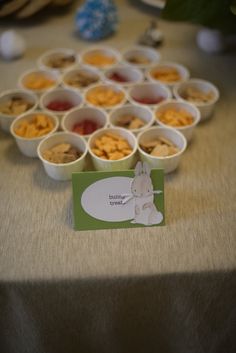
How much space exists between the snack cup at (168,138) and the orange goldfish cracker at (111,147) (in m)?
0.03

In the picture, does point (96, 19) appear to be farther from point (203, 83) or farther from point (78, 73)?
point (203, 83)

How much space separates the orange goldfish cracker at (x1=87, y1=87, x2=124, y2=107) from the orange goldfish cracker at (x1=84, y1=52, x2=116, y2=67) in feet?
0.35

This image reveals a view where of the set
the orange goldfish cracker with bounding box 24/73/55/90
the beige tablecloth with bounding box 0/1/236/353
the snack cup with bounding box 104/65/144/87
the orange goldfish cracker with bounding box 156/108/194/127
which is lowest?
the beige tablecloth with bounding box 0/1/236/353

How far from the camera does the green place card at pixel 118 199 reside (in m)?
0.58

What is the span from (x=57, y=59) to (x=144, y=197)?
0.49 metres

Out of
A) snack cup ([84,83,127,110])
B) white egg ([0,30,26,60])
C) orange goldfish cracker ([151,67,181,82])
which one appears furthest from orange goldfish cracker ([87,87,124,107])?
white egg ([0,30,26,60])

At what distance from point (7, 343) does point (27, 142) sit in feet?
1.04

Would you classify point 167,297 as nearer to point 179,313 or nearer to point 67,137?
point 179,313

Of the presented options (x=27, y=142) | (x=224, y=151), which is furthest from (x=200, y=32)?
(x=27, y=142)

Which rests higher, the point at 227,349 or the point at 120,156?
the point at 120,156

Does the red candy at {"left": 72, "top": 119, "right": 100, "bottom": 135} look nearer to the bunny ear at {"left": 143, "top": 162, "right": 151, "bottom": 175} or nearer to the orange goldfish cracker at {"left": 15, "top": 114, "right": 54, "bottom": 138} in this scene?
the orange goldfish cracker at {"left": 15, "top": 114, "right": 54, "bottom": 138}

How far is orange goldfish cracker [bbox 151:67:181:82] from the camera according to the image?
855mm

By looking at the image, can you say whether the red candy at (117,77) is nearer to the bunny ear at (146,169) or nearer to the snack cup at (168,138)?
the snack cup at (168,138)

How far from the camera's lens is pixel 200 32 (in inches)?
37.9
